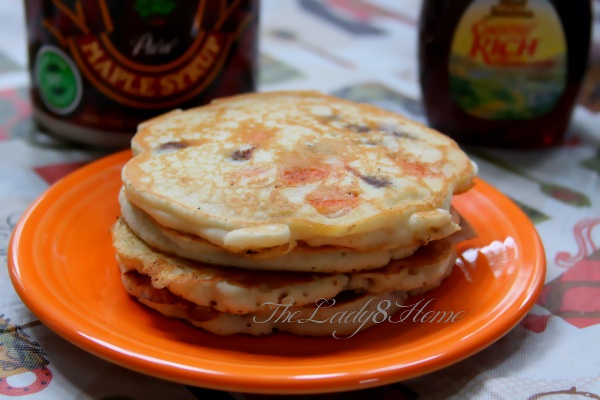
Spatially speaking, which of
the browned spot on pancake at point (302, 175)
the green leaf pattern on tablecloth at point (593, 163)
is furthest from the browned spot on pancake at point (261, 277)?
the green leaf pattern on tablecloth at point (593, 163)

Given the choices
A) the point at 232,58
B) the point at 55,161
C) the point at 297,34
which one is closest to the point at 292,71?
the point at 297,34

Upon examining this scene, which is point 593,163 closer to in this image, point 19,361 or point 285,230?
point 285,230

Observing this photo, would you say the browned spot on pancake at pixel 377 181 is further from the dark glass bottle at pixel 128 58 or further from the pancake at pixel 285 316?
the dark glass bottle at pixel 128 58

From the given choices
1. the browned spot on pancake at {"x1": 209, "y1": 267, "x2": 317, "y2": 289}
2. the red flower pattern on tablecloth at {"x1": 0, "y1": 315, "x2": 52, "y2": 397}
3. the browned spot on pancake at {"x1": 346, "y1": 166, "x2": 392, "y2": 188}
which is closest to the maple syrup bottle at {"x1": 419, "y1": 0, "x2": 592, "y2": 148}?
the browned spot on pancake at {"x1": 346, "y1": 166, "x2": 392, "y2": 188}

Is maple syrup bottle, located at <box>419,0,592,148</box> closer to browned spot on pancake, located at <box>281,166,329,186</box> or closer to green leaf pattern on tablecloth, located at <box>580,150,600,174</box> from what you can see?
green leaf pattern on tablecloth, located at <box>580,150,600,174</box>

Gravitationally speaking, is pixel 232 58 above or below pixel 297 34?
above

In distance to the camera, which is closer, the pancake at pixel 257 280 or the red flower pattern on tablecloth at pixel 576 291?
the pancake at pixel 257 280

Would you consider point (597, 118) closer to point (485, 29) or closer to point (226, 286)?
point (485, 29)
